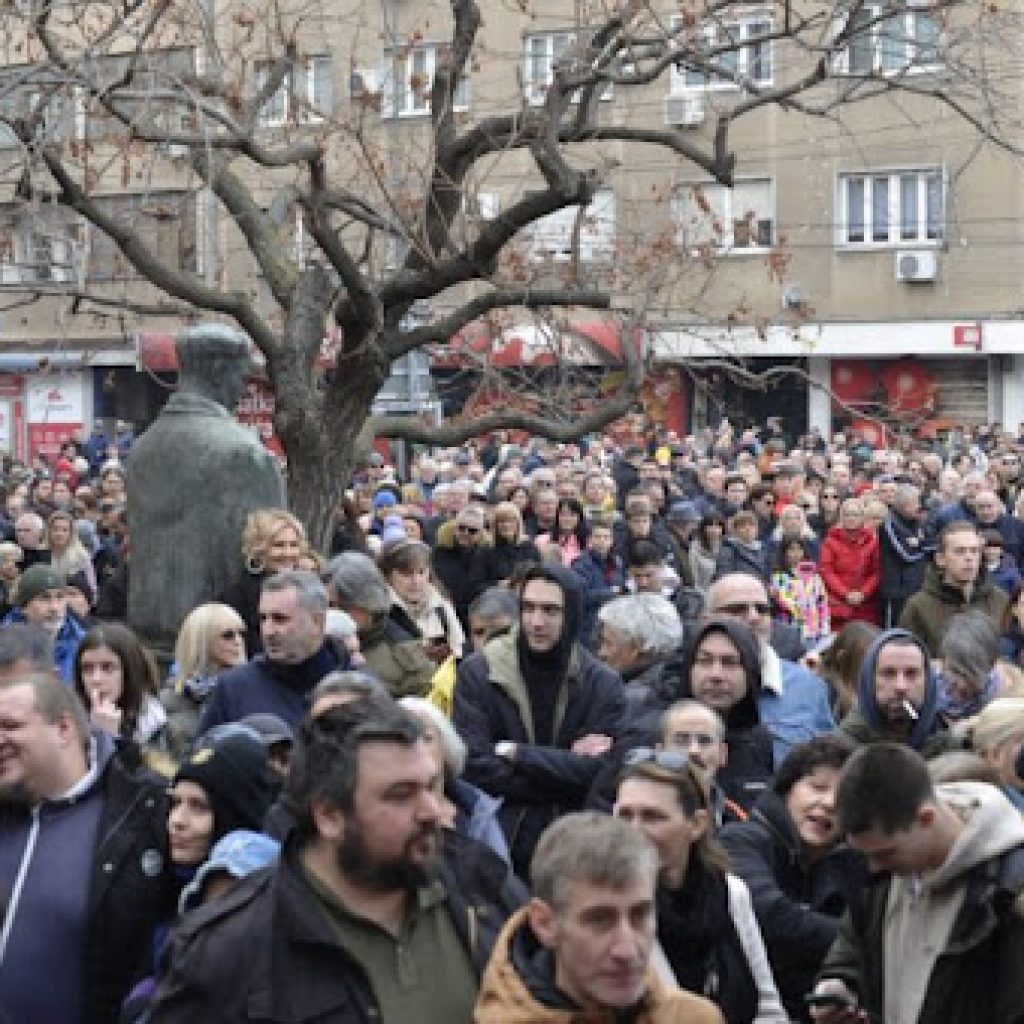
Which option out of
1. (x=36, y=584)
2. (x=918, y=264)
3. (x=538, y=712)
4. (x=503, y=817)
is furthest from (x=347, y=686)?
(x=918, y=264)

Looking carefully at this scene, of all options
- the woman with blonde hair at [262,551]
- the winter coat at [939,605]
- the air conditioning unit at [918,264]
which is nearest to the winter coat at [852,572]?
the winter coat at [939,605]

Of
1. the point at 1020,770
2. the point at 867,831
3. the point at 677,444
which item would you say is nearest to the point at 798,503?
the point at 677,444

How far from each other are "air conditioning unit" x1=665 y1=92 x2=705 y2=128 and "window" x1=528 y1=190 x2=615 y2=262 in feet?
9.41

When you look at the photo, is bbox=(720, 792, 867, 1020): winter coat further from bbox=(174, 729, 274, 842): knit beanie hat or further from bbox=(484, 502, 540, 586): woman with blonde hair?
bbox=(484, 502, 540, 586): woman with blonde hair

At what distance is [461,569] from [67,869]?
8679mm

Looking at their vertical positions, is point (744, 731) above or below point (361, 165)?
below

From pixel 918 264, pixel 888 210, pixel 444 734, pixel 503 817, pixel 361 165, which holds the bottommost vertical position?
pixel 503 817

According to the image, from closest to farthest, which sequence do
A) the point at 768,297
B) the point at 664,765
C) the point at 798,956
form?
1. the point at 664,765
2. the point at 798,956
3. the point at 768,297

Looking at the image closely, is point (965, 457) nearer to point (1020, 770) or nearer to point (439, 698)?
point (439, 698)

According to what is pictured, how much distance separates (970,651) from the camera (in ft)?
24.0

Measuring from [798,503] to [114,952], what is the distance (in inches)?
508

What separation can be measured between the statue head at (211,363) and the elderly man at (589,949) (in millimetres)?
5856

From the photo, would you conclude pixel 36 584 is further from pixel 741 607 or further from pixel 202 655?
pixel 741 607

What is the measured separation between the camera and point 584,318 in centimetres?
3578
